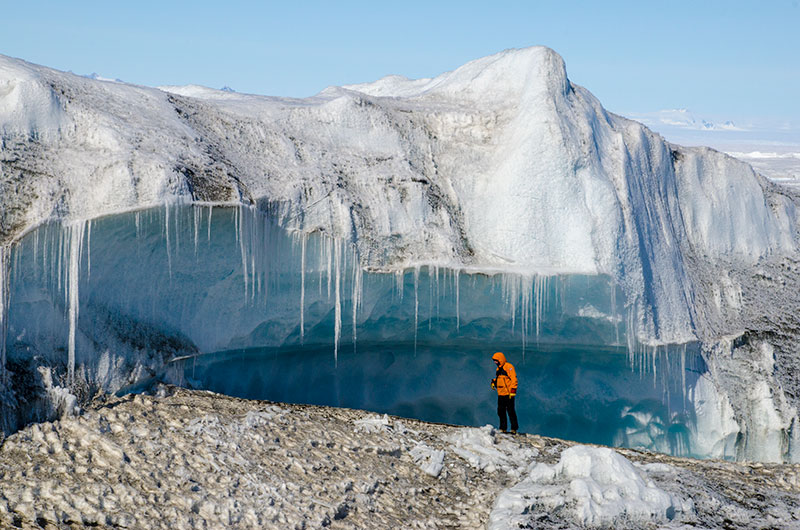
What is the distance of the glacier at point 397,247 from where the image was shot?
9578 millimetres

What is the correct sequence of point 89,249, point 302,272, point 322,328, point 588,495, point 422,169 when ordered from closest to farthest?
point 588,495
point 89,249
point 302,272
point 322,328
point 422,169

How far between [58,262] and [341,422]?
3.76m

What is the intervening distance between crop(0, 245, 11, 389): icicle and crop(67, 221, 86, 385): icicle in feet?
2.24

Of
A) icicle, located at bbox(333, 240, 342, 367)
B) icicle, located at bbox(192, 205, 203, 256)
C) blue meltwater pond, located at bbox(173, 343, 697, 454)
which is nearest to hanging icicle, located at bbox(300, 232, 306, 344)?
icicle, located at bbox(333, 240, 342, 367)

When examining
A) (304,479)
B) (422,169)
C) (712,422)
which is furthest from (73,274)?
(712,422)

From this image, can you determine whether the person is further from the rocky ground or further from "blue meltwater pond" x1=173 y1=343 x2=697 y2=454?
"blue meltwater pond" x1=173 y1=343 x2=697 y2=454

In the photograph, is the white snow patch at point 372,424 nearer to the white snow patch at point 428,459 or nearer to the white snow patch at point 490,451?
the white snow patch at point 428,459

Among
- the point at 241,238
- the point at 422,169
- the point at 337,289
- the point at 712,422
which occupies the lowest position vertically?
the point at 712,422

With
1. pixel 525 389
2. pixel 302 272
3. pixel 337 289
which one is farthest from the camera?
pixel 525 389

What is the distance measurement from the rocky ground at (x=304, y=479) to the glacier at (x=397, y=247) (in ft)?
3.06

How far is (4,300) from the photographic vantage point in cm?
873

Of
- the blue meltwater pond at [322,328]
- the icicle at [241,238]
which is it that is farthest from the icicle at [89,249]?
the icicle at [241,238]

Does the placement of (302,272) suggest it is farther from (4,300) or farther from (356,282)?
(4,300)

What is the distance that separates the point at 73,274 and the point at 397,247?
15.5ft
